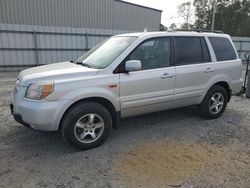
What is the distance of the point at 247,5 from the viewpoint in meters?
40.4

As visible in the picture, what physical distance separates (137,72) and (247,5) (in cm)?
4440

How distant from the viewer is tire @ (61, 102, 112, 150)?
353 centimetres

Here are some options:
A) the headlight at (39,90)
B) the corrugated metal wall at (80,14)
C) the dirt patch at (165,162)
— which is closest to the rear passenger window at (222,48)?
the dirt patch at (165,162)

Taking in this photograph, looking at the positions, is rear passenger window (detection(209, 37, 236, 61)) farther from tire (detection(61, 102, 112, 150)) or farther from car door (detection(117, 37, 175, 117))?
tire (detection(61, 102, 112, 150))

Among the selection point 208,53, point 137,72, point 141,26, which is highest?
point 141,26

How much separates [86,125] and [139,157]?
37.6 inches

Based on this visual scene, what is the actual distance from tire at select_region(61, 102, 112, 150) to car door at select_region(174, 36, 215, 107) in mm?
1596

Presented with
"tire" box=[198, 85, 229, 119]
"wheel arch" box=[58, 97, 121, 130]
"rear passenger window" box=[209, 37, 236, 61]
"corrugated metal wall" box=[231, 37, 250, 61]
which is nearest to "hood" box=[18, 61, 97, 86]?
"wheel arch" box=[58, 97, 121, 130]

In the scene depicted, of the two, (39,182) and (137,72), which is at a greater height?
(137,72)

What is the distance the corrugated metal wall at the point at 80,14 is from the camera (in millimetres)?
14367

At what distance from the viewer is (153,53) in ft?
Result: 14.1

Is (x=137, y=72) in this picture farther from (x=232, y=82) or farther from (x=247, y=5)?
(x=247, y=5)

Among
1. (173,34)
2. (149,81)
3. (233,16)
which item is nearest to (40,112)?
(149,81)

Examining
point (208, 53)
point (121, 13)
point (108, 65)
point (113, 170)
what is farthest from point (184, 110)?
point (121, 13)
